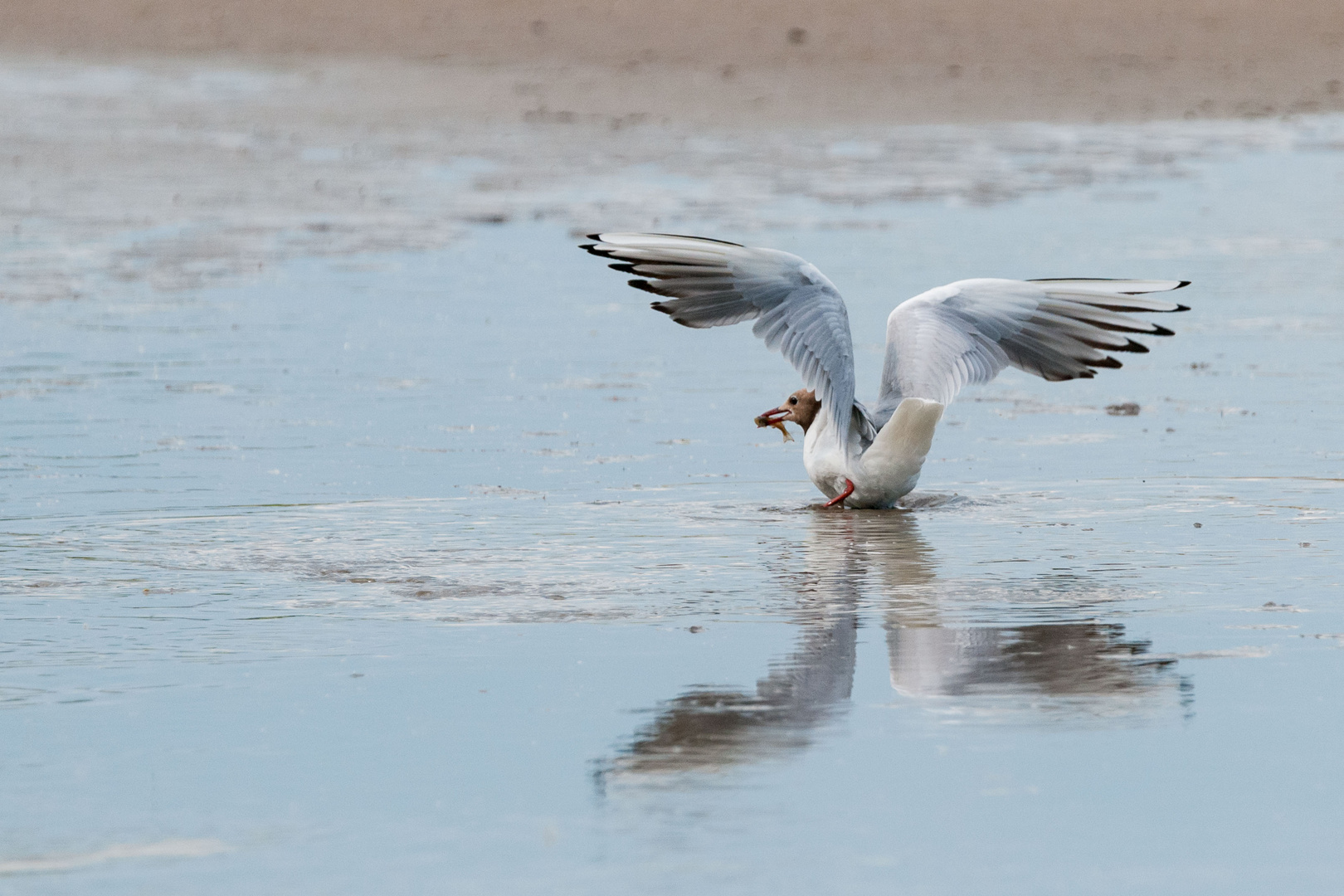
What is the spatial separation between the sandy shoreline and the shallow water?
14.6 metres

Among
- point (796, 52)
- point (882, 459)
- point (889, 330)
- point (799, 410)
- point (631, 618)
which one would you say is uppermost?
point (796, 52)

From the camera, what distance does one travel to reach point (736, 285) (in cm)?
853

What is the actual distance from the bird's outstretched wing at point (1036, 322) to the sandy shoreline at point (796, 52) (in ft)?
58.2

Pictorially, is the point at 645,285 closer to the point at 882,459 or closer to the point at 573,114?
the point at 882,459

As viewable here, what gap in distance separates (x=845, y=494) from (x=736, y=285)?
87 cm

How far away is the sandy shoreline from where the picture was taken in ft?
91.0

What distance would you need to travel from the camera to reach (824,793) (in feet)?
15.8

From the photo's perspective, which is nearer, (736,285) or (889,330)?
(736,285)

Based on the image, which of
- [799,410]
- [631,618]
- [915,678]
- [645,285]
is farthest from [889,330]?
[915,678]

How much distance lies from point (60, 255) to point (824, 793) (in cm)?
1243

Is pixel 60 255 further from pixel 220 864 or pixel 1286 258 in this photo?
pixel 220 864

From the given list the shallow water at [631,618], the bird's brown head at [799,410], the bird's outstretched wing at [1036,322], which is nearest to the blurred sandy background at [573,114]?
the shallow water at [631,618]

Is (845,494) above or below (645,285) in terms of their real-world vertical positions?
below

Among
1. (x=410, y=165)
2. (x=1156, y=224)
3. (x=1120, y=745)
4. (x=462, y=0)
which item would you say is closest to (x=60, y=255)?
(x=410, y=165)
